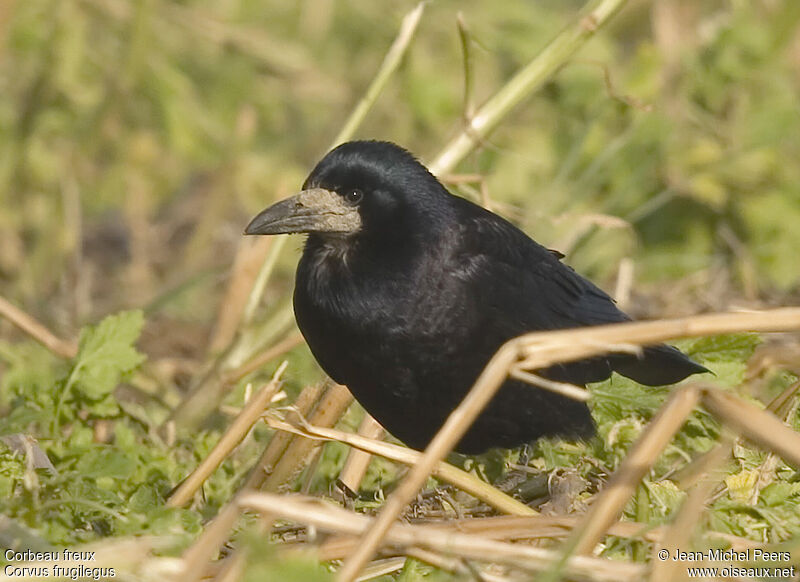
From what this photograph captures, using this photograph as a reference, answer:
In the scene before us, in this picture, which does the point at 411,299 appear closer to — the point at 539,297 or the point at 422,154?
the point at 539,297

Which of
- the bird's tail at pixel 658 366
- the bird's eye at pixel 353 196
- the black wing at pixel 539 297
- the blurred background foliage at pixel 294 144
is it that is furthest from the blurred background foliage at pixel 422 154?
the bird's eye at pixel 353 196

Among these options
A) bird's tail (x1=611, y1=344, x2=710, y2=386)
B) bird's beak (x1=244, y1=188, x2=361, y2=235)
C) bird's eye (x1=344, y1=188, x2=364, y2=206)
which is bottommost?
bird's tail (x1=611, y1=344, x2=710, y2=386)

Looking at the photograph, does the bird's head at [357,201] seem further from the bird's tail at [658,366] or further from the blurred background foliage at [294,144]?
the blurred background foliage at [294,144]

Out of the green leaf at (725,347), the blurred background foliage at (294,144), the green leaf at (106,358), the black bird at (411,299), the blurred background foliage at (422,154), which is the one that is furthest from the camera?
the blurred background foliage at (422,154)

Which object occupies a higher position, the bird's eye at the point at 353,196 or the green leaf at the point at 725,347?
the bird's eye at the point at 353,196

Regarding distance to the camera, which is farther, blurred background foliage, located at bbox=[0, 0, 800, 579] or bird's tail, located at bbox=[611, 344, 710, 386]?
blurred background foliage, located at bbox=[0, 0, 800, 579]

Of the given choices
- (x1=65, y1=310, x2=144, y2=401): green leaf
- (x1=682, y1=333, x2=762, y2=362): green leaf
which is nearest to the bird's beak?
(x1=65, y1=310, x2=144, y2=401): green leaf

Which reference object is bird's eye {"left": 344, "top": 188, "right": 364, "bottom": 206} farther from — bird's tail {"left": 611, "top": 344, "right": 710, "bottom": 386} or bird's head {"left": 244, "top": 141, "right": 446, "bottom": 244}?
bird's tail {"left": 611, "top": 344, "right": 710, "bottom": 386}

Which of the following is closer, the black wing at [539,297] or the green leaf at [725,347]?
the black wing at [539,297]
